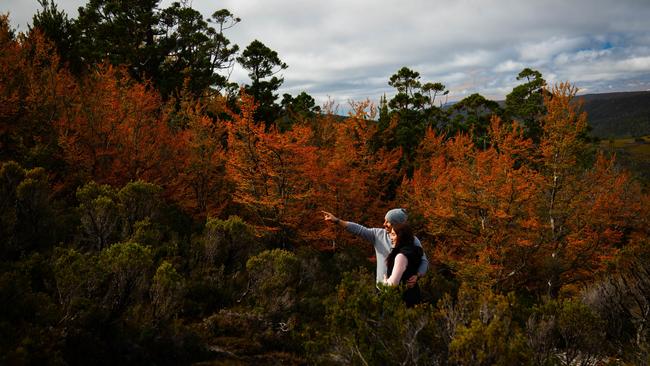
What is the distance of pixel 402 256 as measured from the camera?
3504 mm

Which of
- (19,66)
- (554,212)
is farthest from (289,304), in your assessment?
(554,212)

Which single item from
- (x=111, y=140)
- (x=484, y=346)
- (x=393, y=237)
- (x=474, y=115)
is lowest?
(x=484, y=346)

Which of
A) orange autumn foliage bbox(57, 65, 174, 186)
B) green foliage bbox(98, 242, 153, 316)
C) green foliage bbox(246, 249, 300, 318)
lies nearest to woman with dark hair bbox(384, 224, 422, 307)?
green foliage bbox(98, 242, 153, 316)

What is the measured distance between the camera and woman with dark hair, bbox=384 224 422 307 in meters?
3.50

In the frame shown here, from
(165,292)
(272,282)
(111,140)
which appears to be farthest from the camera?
(111,140)

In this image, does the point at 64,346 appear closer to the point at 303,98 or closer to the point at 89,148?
the point at 89,148

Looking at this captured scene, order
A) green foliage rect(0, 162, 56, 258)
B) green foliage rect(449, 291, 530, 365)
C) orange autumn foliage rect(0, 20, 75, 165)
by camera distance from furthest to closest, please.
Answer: orange autumn foliage rect(0, 20, 75, 165), green foliage rect(0, 162, 56, 258), green foliage rect(449, 291, 530, 365)

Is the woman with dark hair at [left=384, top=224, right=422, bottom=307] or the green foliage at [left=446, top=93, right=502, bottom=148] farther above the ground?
the green foliage at [left=446, top=93, right=502, bottom=148]

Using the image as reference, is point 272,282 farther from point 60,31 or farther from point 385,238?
point 60,31

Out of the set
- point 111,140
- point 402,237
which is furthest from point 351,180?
point 402,237

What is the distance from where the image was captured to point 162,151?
56.2ft

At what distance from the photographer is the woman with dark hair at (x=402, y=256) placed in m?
3.50

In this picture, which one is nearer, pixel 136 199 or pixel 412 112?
pixel 136 199

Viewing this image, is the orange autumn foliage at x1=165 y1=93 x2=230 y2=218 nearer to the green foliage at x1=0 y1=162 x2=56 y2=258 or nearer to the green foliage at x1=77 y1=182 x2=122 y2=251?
the green foliage at x1=77 y1=182 x2=122 y2=251
